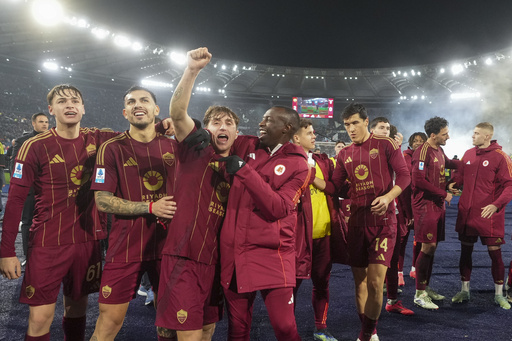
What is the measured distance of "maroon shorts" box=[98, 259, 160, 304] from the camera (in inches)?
94.3

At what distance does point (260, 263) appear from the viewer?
6.84ft

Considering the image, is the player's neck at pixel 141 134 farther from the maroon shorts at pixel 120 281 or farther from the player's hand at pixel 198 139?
the maroon shorts at pixel 120 281

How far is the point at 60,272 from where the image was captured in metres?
2.59

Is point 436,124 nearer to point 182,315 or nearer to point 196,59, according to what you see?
point 196,59

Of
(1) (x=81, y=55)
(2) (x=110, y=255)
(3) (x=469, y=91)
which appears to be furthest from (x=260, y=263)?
(3) (x=469, y=91)

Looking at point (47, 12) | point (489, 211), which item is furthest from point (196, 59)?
point (47, 12)

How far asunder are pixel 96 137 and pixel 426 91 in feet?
116

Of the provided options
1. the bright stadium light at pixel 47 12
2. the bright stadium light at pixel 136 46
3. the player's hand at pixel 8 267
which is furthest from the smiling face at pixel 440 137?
the bright stadium light at pixel 136 46

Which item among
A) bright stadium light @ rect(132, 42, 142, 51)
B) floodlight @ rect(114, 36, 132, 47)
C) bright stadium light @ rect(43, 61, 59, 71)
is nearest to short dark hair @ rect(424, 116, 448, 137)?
floodlight @ rect(114, 36, 132, 47)

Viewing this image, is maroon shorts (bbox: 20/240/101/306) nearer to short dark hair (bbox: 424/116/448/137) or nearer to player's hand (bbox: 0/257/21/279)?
player's hand (bbox: 0/257/21/279)

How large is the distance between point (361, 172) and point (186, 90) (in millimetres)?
2086

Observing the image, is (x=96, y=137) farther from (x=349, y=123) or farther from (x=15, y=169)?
(x=349, y=123)

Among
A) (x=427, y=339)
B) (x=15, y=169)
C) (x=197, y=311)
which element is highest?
(x=15, y=169)

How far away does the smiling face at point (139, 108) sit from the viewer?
2631mm
